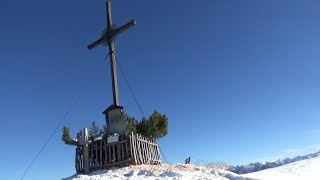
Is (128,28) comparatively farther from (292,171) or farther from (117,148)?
(292,171)

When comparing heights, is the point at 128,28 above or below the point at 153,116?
above

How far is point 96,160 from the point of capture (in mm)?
28484

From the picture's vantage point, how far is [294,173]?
81.0 ft

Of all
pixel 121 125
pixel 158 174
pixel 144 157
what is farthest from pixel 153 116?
pixel 158 174

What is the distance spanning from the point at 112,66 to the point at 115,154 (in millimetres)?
9233

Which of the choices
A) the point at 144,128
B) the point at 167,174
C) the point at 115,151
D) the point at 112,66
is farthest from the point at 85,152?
the point at 112,66

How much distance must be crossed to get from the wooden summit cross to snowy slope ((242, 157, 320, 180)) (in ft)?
39.8

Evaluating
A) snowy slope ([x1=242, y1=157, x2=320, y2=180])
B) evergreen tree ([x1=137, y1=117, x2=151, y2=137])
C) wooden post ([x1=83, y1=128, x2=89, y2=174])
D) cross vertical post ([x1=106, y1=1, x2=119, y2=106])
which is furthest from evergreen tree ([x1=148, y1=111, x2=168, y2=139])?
snowy slope ([x1=242, y1=157, x2=320, y2=180])

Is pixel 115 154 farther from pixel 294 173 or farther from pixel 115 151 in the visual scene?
pixel 294 173

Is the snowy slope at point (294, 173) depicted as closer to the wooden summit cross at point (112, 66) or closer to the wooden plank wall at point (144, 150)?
the wooden plank wall at point (144, 150)

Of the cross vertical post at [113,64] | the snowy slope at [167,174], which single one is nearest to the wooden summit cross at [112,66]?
the cross vertical post at [113,64]

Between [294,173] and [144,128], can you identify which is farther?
[144,128]

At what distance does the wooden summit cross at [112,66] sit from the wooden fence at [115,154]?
2548mm

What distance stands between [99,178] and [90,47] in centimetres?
1746
